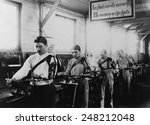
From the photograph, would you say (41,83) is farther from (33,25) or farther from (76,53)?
(33,25)

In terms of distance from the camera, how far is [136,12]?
1.87m

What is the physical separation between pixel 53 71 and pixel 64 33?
2.29ft

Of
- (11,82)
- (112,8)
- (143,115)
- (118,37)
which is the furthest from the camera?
(118,37)

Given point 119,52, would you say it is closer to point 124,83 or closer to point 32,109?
point 124,83

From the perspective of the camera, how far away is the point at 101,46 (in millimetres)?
2039

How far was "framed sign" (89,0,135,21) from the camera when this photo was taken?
1809mm

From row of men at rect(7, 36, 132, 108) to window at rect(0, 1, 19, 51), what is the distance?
0.31 m

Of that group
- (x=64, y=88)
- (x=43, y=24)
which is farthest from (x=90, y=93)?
(x=43, y=24)

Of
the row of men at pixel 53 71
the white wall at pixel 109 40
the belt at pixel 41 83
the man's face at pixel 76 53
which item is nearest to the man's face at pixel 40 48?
the row of men at pixel 53 71

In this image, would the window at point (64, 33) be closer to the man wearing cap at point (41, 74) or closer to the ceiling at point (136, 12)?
the ceiling at point (136, 12)

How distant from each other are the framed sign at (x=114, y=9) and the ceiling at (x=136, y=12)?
0.08 meters

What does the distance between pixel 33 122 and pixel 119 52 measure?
3.29ft

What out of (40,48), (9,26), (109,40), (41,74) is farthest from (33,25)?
(109,40)

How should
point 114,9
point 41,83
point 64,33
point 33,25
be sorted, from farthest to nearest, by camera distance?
point 64,33 < point 33,25 < point 114,9 < point 41,83
